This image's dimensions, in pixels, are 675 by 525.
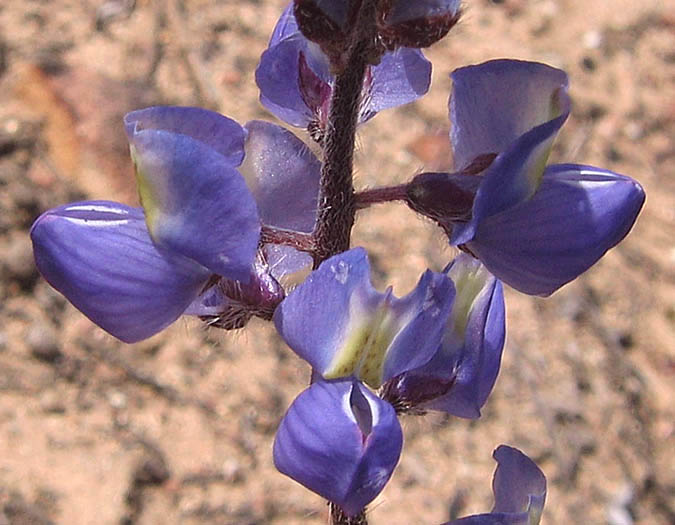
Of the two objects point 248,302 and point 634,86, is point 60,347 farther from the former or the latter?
point 634,86

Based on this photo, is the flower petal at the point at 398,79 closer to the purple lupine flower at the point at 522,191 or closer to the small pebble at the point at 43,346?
the purple lupine flower at the point at 522,191

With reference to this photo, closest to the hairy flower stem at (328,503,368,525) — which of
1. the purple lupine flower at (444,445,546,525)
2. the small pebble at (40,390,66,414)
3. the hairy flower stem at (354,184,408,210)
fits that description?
the purple lupine flower at (444,445,546,525)

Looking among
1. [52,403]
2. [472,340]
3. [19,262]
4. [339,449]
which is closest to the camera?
[339,449]

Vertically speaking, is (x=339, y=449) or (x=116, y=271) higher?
(x=116, y=271)

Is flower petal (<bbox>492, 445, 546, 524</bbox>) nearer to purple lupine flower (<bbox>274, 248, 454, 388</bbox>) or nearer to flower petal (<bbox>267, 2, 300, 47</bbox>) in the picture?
purple lupine flower (<bbox>274, 248, 454, 388</bbox>)

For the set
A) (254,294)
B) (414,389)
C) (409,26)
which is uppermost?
(409,26)

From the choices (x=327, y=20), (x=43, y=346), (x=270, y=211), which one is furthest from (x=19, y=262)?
(x=327, y=20)

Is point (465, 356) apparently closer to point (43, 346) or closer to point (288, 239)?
point (288, 239)
